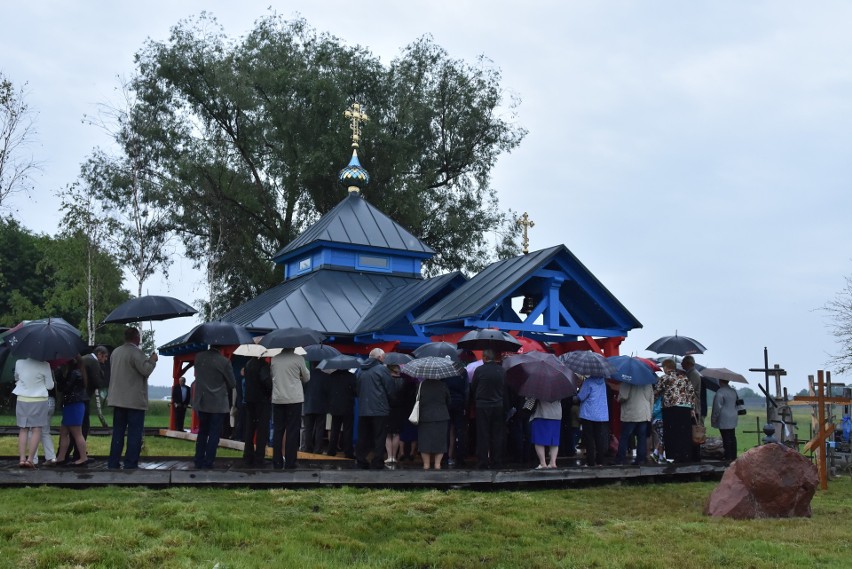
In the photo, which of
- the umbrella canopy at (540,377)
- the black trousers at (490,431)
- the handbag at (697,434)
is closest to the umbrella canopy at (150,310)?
the black trousers at (490,431)

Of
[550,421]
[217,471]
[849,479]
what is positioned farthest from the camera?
[849,479]

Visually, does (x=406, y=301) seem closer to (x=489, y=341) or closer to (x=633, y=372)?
(x=489, y=341)

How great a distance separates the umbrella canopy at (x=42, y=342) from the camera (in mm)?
9344

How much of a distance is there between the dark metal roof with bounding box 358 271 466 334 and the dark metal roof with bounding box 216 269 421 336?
37 cm

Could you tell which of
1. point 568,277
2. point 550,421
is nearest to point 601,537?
point 550,421

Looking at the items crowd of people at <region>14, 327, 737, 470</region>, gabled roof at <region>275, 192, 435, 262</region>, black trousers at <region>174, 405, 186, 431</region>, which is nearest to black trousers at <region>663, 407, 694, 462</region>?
crowd of people at <region>14, 327, 737, 470</region>

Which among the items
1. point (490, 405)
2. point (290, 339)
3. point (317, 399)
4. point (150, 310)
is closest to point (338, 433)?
point (317, 399)

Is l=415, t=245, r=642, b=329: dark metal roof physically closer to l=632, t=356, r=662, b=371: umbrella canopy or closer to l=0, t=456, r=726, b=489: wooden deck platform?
l=632, t=356, r=662, b=371: umbrella canopy

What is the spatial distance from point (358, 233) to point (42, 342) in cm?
1359

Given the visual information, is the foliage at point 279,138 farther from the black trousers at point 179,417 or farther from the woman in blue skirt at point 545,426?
the woman in blue skirt at point 545,426

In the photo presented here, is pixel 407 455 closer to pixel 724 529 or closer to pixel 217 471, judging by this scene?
pixel 217 471

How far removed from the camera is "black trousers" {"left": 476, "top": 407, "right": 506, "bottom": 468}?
1147cm

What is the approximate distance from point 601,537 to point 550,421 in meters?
3.74

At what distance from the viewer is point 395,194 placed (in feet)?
102
